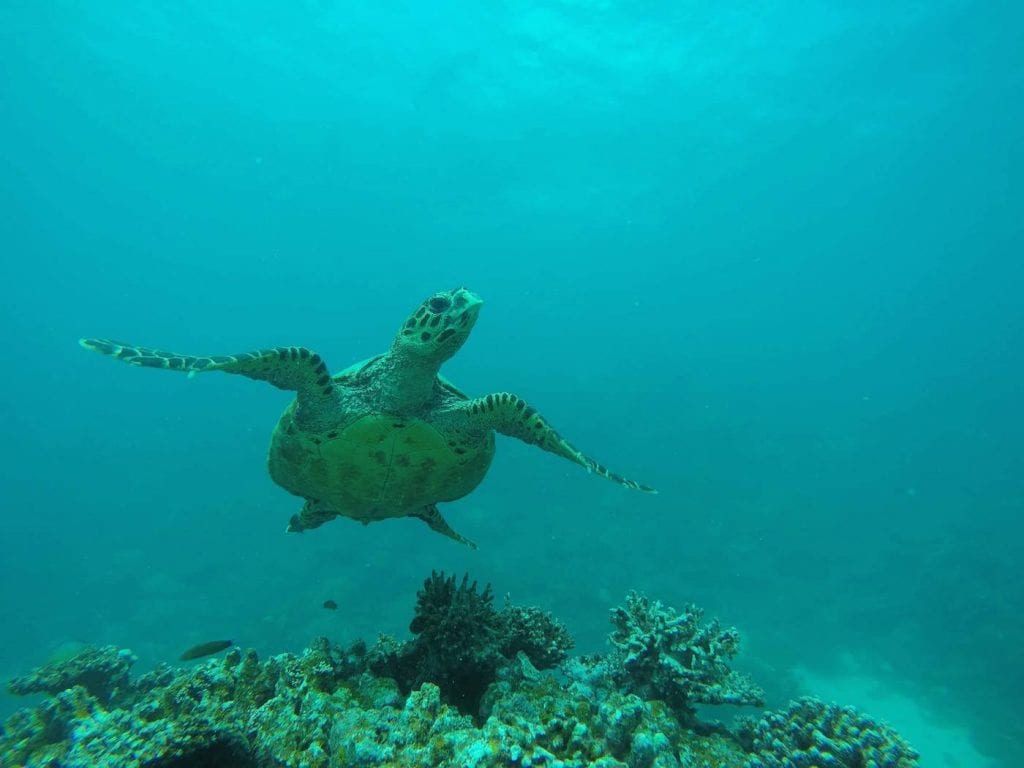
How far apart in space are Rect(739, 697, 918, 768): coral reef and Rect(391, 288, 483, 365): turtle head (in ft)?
13.8

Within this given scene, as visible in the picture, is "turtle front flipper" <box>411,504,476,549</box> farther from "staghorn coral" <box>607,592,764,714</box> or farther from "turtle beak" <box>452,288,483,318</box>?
"turtle beak" <box>452,288,483,318</box>

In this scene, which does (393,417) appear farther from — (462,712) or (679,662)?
(679,662)

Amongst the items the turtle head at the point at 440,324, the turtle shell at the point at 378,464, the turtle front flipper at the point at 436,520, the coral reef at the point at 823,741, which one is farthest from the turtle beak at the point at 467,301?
the coral reef at the point at 823,741

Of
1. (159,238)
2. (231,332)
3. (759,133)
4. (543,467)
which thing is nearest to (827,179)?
(759,133)

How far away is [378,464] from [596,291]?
74593mm

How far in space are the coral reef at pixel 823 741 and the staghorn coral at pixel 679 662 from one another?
1.69 ft

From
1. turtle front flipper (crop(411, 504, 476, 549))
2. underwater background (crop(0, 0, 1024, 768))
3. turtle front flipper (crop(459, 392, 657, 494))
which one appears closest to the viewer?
turtle front flipper (crop(459, 392, 657, 494))

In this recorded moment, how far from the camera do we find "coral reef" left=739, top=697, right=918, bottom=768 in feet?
11.7

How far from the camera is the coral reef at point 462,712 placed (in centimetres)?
271

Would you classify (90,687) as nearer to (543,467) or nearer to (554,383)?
(543,467)

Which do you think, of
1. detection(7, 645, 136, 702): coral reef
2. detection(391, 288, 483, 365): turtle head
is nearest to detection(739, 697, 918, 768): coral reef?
detection(391, 288, 483, 365): turtle head

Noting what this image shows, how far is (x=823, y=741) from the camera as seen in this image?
3.65m

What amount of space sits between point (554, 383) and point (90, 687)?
45.5 meters

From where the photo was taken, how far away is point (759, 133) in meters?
39.6
